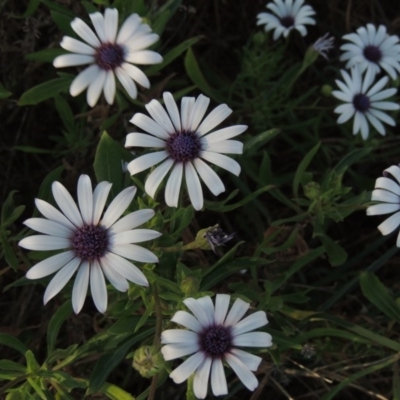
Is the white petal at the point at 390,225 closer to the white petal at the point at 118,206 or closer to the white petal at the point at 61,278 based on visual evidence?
the white petal at the point at 118,206

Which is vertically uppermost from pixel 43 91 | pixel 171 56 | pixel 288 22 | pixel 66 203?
pixel 288 22

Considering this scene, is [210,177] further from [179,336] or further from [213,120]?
[179,336]

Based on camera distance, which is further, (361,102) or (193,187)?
(361,102)

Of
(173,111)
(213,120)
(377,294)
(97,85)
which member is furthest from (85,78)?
(377,294)

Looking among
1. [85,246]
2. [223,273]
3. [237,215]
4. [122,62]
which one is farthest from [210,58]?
[85,246]

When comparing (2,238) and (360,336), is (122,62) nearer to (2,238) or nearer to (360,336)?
(2,238)
